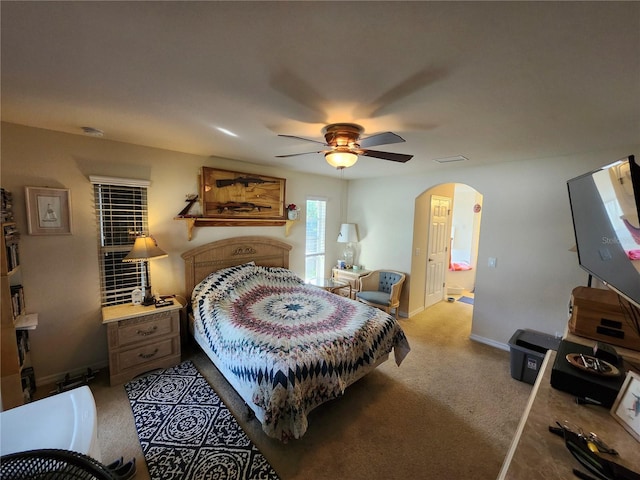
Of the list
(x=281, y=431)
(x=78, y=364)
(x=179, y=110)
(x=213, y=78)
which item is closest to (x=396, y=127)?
(x=213, y=78)

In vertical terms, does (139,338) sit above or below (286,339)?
below

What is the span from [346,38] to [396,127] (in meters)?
1.13

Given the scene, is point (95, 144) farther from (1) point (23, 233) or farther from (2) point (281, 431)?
(2) point (281, 431)

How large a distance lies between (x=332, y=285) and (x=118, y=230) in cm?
292

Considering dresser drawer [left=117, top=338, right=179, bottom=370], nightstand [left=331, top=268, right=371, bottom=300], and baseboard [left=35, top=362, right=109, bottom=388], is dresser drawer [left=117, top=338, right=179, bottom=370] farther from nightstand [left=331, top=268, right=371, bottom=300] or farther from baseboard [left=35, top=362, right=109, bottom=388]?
nightstand [left=331, top=268, right=371, bottom=300]

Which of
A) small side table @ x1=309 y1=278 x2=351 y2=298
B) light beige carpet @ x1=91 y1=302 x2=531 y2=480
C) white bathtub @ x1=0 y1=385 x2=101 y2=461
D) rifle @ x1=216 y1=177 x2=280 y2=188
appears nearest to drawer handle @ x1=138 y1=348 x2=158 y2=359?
light beige carpet @ x1=91 y1=302 x2=531 y2=480

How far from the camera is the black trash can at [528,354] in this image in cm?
267

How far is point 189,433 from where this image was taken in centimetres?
201

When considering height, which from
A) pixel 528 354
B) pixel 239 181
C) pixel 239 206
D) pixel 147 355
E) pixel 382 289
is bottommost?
pixel 147 355

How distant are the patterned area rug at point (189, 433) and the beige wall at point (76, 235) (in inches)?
31.4

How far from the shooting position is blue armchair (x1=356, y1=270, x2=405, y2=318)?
401 cm

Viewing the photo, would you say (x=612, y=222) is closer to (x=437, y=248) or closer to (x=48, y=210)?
(x=437, y=248)

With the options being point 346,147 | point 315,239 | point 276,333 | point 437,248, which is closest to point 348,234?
point 315,239

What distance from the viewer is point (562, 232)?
9.58ft
